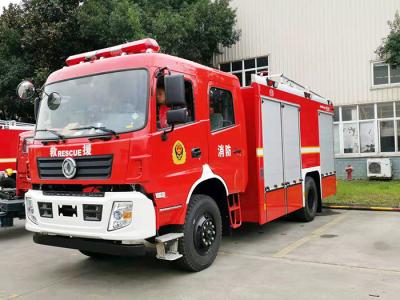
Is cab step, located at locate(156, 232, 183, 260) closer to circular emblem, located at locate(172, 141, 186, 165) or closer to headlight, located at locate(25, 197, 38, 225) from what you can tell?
circular emblem, located at locate(172, 141, 186, 165)

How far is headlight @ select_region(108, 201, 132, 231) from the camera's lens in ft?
16.5

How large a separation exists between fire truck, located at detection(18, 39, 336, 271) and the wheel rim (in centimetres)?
1

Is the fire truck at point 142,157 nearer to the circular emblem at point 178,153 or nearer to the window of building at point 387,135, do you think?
the circular emblem at point 178,153

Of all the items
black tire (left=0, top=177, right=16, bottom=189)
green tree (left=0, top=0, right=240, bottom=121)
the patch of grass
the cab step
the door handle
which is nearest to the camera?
the cab step

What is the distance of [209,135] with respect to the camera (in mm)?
6297

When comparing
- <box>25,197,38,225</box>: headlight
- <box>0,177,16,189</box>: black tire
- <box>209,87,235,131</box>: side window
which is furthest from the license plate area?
<box>0,177,16,189</box>: black tire

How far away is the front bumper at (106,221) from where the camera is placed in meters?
5.03

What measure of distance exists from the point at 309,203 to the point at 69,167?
19.4 ft

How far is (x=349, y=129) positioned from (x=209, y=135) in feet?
46.3

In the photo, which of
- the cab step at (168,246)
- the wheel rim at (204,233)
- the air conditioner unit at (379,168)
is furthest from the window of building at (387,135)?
the cab step at (168,246)

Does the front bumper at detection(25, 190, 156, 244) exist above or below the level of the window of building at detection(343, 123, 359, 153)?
below

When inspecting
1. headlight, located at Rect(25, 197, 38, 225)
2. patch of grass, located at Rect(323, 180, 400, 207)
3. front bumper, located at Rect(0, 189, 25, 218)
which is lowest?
patch of grass, located at Rect(323, 180, 400, 207)

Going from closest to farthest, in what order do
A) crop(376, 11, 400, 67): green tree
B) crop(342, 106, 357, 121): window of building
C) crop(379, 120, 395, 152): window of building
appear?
crop(376, 11, 400, 67): green tree
crop(379, 120, 395, 152): window of building
crop(342, 106, 357, 121): window of building

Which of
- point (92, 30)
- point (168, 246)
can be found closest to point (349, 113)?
point (92, 30)
